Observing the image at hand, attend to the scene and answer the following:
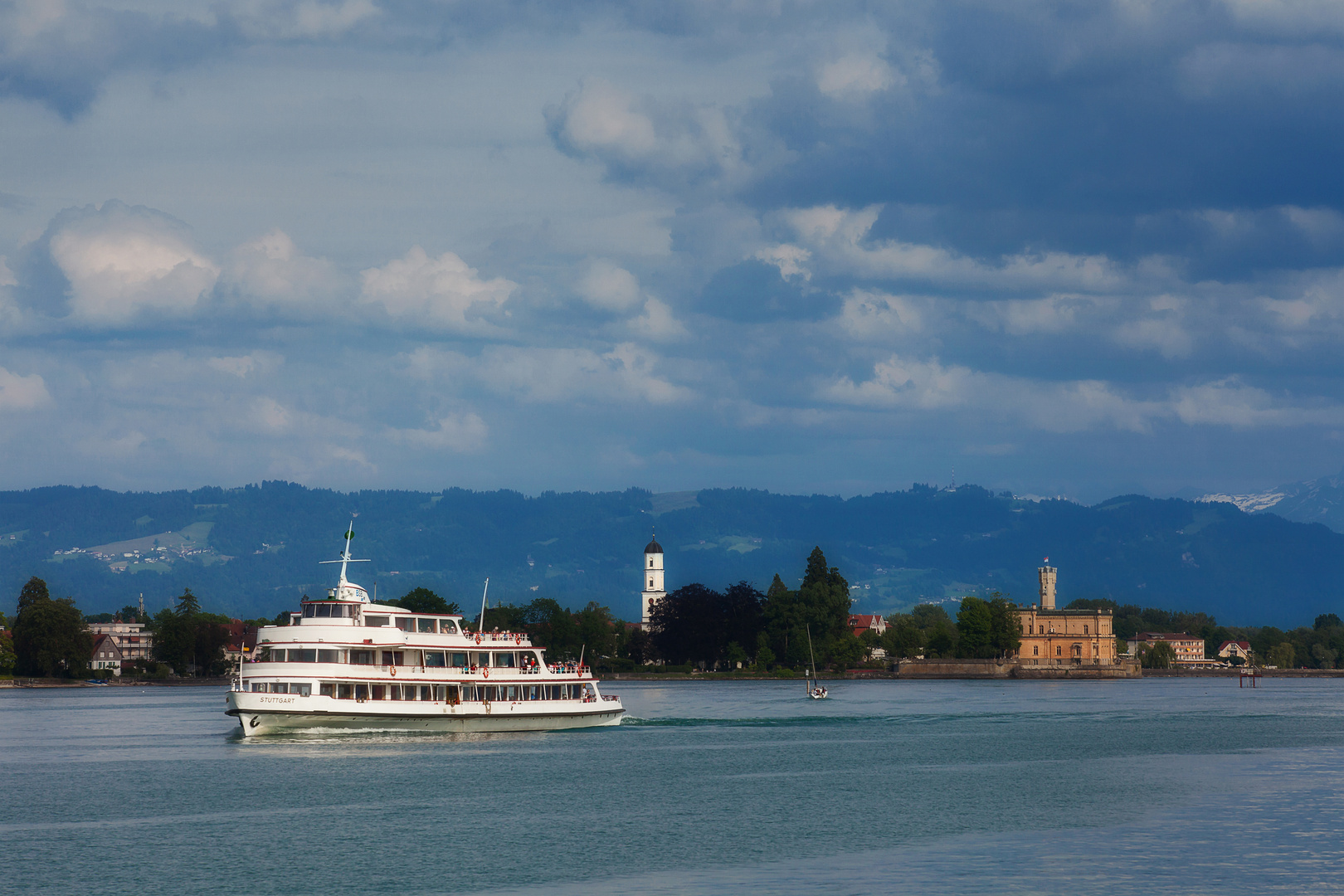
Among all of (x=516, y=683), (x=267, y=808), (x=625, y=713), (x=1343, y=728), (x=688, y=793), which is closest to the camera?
(x=267, y=808)

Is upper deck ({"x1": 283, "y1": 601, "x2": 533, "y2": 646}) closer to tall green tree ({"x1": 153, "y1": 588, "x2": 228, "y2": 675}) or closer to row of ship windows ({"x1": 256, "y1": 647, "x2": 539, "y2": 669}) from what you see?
row of ship windows ({"x1": 256, "y1": 647, "x2": 539, "y2": 669})

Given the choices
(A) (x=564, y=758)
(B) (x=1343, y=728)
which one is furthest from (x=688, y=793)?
(B) (x=1343, y=728)

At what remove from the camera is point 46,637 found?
168375mm

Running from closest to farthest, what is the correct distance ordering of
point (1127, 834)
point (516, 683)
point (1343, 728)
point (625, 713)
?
1. point (1127, 834)
2. point (516, 683)
3. point (1343, 728)
4. point (625, 713)

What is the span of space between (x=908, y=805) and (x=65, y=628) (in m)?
143

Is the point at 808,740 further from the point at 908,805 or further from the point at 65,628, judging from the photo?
the point at 65,628

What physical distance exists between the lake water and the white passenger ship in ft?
4.64

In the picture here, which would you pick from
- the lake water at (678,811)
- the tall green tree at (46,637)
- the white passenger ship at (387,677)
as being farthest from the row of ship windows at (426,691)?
the tall green tree at (46,637)

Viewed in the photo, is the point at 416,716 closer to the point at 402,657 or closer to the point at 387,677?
the point at 387,677

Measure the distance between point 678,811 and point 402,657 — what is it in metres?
27.2

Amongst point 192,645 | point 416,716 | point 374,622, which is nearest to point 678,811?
point 416,716

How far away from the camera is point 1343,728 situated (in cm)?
9362

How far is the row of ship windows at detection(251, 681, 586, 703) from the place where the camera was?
71.0 meters

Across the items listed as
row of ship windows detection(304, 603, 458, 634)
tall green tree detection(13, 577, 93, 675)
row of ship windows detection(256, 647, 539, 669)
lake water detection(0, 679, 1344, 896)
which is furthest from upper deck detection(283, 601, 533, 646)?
tall green tree detection(13, 577, 93, 675)
